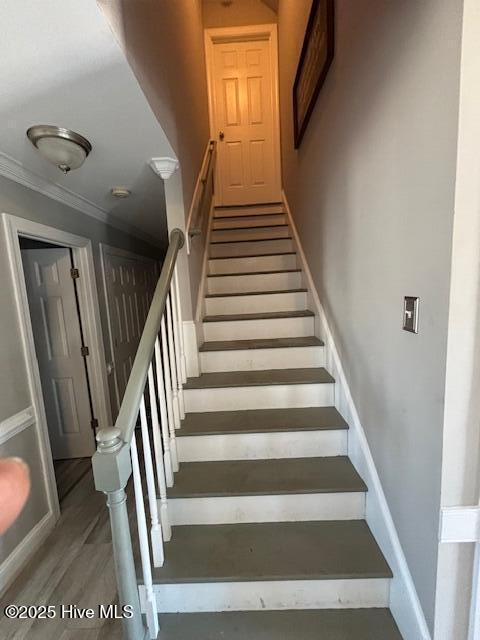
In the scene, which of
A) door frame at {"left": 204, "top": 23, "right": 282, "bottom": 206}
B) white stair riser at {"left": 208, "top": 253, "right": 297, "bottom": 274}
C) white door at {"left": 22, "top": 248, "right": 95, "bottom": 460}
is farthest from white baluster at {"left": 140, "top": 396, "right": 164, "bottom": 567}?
door frame at {"left": 204, "top": 23, "right": 282, "bottom": 206}

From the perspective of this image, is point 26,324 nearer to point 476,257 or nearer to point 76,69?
point 76,69

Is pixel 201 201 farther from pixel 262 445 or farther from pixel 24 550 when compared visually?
pixel 24 550

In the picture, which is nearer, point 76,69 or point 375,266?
point 76,69

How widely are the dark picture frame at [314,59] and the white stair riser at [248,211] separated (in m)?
1.07

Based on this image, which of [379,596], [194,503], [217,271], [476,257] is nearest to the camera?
[476,257]

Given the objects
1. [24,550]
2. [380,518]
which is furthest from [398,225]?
[24,550]

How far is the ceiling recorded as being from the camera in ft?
2.88

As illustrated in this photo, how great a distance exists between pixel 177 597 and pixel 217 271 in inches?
A: 90.6

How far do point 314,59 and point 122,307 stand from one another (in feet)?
8.47

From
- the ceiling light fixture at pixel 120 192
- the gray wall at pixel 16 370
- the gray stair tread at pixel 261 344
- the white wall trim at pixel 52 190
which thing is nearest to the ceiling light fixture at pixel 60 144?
the white wall trim at pixel 52 190

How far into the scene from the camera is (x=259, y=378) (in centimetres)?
199

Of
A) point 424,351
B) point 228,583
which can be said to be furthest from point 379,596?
point 424,351

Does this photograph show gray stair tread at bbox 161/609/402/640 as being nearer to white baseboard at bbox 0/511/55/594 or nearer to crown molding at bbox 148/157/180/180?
white baseboard at bbox 0/511/55/594

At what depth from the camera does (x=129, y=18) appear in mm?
1127
